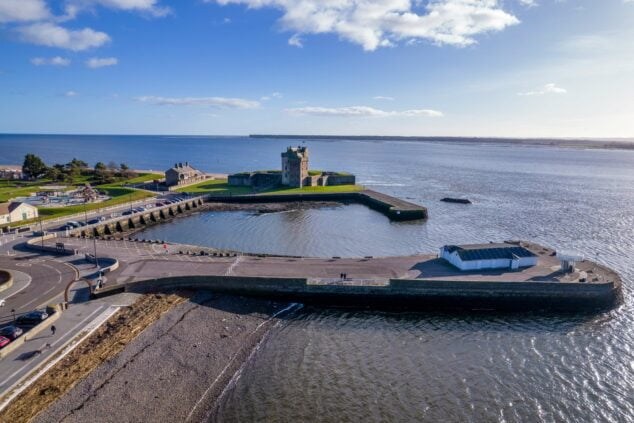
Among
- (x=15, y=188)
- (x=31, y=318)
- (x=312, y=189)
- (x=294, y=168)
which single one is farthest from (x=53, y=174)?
(x=31, y=318)

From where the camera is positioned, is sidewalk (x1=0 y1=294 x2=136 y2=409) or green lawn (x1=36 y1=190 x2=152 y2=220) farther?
green lawn (x1=36 y1=190 x2=152 y2=220)

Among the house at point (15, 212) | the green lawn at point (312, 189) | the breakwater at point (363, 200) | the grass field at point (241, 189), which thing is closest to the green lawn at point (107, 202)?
the house at point (15, 212)

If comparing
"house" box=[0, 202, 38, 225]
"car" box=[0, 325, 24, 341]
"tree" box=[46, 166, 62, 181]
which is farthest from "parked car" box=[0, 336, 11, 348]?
"tree" box=[46, 166, 62, 181]

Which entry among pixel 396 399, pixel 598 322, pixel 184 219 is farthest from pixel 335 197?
pixel 396 399

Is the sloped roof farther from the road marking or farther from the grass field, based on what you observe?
the road marking

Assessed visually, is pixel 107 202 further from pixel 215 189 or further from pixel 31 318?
pixel 31 318

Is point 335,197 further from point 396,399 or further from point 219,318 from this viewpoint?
point 396,399
